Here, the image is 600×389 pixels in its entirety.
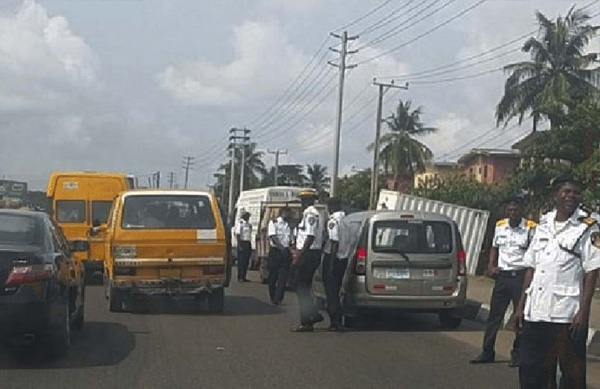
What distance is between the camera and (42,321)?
10.4 metres

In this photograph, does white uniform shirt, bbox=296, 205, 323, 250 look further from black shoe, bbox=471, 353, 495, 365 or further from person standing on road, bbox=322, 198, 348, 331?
black shoe, bbox=471, 353, 495, 365

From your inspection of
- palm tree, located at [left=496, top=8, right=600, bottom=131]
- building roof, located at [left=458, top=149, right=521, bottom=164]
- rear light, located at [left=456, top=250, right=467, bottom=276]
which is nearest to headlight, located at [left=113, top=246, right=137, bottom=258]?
rear light, located at [left=456, top=250, right=467, bottom=276]

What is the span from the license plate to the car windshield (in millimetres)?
5029

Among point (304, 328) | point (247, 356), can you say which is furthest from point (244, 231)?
point (247, 356)

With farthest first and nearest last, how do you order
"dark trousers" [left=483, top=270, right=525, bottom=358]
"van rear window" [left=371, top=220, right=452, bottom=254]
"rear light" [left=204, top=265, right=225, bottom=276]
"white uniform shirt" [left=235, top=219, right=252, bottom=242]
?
"white uniform shirt" [left=235, top=219, right=252, bottom=242]
"rear light" [left=204, top=265, right=225, bottom=276]
"van rear window" [left=371, top=220, right=452, bottom=254]
"dark trousers" [left=483, top=270, right=525, bottom=358]

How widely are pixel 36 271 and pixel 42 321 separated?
1.57ft

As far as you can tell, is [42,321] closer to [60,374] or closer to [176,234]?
[60,374]

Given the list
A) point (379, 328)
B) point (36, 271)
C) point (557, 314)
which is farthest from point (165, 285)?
point (557, 314)

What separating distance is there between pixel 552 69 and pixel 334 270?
37319 millimetres

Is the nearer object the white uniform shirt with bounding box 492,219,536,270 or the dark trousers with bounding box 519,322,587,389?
the dark trousers with bounding box 519,322,587,389

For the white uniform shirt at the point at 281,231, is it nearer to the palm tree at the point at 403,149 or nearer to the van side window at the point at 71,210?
the van side window at the point at 71,210

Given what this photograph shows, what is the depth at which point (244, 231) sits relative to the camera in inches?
1008

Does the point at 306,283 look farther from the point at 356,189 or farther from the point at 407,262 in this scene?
the point at 356,189

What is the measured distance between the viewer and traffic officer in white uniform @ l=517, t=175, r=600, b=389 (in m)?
7.79
